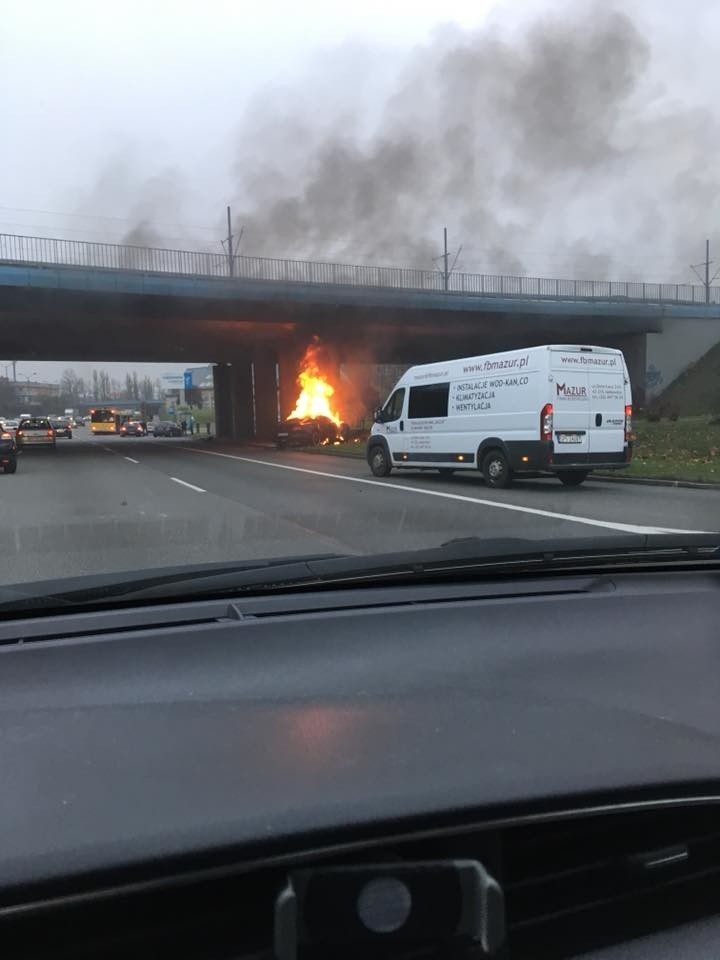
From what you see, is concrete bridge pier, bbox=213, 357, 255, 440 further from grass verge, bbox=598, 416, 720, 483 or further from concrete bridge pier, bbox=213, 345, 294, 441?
grass verge, bbox=598, 416, 720, 483

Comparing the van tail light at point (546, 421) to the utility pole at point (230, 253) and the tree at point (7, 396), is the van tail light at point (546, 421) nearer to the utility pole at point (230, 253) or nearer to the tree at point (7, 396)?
the utility pole at point (230, 253)

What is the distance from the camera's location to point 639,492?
1383 cm

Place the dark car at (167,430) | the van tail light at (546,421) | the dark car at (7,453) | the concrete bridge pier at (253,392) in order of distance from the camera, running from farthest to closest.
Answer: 1. the dark car at (167,430)
2. the concrete bridge pier at (253,392)
3. the dark car at (7,453)
4. the van tail light at (546,421)

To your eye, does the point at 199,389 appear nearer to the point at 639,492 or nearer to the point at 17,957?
the point at 639,492

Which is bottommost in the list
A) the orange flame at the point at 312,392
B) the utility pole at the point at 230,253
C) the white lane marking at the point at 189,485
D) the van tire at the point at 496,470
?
the white lane marking at the point at 189,485

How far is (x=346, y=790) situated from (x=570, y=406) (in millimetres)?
12812

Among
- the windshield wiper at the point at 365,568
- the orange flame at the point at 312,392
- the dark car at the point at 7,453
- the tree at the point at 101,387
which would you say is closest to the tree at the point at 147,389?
the tree at the point at 101,387

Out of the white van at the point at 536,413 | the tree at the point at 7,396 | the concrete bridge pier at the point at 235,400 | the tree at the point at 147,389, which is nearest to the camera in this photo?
the white van at the point at 536,413

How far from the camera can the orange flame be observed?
4197cm

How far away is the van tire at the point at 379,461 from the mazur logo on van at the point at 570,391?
5129mm

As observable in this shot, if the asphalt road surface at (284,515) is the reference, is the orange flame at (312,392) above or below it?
above

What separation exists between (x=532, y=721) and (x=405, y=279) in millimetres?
35859

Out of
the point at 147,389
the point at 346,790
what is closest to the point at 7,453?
the point at 346,790

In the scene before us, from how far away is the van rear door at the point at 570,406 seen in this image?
13.9 m
